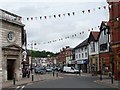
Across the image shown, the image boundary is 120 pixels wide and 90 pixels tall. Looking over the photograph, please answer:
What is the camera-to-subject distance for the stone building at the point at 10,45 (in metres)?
37.0

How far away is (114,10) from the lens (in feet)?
122

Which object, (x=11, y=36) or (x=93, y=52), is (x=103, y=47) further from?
(x=11, y=36)

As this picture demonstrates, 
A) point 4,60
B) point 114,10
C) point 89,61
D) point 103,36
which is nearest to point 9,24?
point 4,60

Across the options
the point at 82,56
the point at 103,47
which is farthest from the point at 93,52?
the point at 82,56

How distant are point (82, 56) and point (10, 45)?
139 ft

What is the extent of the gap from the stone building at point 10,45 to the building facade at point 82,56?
34691mm

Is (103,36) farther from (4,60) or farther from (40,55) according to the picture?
(40,55)

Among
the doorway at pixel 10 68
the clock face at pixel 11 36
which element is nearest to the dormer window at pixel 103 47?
the doorway at pixel 10 68

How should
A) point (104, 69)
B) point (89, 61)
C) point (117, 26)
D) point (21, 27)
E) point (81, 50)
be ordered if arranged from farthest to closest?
point (81, 50), point (89, 61), point (104, 69), point (21, 27), point (117, 26)

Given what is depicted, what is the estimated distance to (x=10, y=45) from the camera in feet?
126

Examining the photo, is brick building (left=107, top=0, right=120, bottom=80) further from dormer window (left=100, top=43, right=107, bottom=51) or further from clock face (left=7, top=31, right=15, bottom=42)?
dormer window (left=100, top=43, right=107, bottom=51)

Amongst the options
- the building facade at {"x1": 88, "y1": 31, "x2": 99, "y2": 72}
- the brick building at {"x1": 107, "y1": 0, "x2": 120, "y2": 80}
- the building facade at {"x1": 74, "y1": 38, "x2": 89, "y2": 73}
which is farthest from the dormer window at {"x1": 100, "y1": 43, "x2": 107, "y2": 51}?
the brick building at {"x1": 107, "y1": 0, "x2": 120, "y2": 80}

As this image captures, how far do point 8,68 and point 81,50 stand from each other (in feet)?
136

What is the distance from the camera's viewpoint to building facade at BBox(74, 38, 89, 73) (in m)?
74.8
